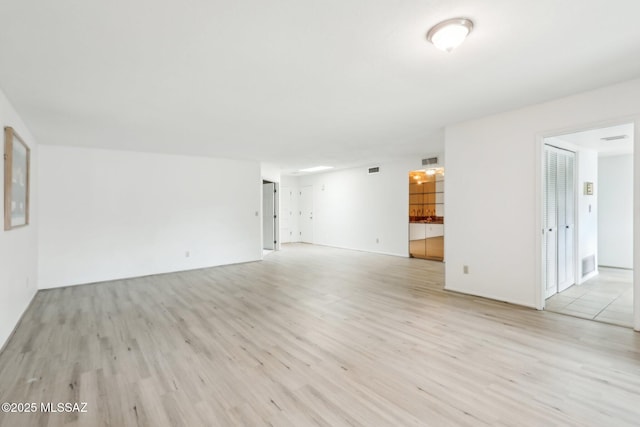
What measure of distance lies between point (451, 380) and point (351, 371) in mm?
705

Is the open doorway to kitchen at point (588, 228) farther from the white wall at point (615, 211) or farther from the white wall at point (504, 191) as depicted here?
the white wall at point (504, 191)

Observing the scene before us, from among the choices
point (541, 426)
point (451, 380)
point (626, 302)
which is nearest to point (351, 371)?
point (451, 380)

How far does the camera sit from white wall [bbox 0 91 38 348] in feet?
9.16

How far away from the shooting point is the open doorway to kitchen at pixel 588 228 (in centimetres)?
377

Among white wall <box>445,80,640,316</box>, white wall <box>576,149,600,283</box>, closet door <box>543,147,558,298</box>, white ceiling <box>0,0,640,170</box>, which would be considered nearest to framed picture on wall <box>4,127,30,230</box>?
white ceiling <box>0,0,640,170</box>

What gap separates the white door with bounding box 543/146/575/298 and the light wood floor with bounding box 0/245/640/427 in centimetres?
100

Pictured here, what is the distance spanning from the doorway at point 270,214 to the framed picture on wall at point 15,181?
18.3 feet

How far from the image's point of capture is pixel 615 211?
6070 millimetres

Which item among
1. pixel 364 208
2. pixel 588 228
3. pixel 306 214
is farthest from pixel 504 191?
pixel 306 214

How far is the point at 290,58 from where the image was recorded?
7.66ft

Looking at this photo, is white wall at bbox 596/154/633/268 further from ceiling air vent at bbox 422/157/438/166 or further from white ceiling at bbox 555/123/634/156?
ceiling air vent at bbox 422/157/438/166

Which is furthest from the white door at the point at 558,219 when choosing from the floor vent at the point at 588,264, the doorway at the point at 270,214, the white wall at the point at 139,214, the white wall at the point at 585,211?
the doorway at the point at 270,214

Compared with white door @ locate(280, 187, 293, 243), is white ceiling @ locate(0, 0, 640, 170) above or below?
above

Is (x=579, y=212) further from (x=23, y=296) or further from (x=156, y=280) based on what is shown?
(x=23, y=296)
